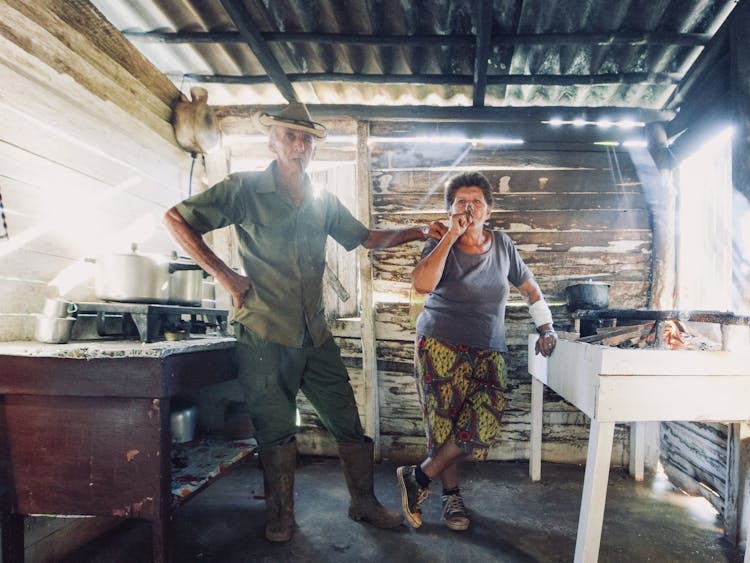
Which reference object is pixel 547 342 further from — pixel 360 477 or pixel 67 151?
pixel 67 151

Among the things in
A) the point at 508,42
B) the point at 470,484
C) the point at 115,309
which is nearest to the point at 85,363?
the point at 115,309

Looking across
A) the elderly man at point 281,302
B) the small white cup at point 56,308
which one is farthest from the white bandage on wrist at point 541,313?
the small white cup at point 56,308

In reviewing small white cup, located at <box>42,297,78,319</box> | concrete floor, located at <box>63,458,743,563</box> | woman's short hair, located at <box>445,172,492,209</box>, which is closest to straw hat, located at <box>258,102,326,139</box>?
woman's short hair, located at <box>445,172,492,209</box>

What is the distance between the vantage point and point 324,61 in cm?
340

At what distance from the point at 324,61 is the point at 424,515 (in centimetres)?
363

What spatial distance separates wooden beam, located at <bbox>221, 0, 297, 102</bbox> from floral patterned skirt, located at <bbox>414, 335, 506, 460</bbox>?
7.99 feet

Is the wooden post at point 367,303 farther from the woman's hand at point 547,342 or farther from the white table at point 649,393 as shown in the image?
the white table at point 649,393

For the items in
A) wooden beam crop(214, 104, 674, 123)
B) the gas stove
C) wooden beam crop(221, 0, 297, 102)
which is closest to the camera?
the gas stove

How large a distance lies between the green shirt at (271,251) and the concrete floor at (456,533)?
1.30 m

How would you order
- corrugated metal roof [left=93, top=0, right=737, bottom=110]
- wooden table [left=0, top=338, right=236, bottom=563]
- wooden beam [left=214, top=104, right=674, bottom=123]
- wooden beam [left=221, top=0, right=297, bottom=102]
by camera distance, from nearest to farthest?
1. wooden table [left=0, top=338, right=236, bottom=563]
2. wooden beam [left=221, top=0, right=297, bottom=102]
3. corrugated metal roof [left=93, top=0, right=737, bottom=110]
4. wooden beam [left=214, top=104, right=674, bottom=123]

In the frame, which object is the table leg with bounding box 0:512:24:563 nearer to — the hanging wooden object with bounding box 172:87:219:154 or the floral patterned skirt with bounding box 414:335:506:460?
the floral patterned skirt with bounding box 414:335:506:460

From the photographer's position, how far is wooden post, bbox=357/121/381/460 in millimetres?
4059

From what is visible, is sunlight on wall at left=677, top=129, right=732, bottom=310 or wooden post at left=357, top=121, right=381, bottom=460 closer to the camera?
sunlight on wall at left=677, top=129, right=732, bottom=310

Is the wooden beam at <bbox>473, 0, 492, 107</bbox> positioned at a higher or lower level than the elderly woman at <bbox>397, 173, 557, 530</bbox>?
higher
